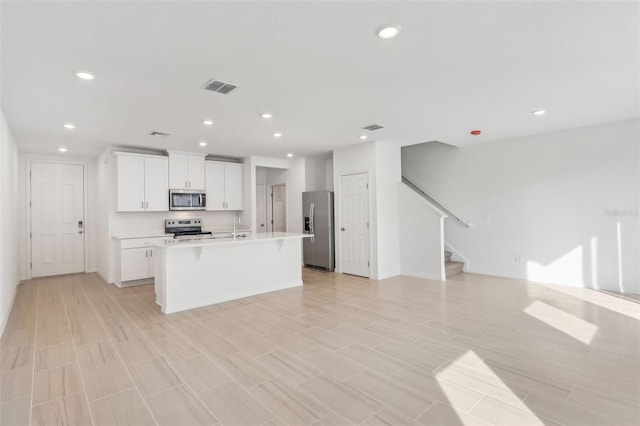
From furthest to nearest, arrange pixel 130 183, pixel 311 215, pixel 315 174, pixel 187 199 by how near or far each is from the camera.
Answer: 1. pixel 315 174
2. pixel 311 215
3. pixel 187 199
4. pixel 130 183

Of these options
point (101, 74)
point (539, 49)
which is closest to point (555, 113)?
point (539, 49)

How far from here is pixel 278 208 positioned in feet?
28.7

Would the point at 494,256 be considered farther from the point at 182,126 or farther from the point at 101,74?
the point at 101,74

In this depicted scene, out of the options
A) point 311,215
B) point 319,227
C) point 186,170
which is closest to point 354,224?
point 319,227

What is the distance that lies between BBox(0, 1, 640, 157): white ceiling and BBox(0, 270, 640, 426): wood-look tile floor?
2.52 m

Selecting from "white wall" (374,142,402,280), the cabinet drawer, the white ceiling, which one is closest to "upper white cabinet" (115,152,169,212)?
the cabinet drawer

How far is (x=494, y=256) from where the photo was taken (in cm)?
620

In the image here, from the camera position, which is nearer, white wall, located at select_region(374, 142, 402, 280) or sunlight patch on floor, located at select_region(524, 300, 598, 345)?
sunlight patch on floor, located at select_region(524, 300, 598, 345)

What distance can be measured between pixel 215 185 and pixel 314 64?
4871 millimetres

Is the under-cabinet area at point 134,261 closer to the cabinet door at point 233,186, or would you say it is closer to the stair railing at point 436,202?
the cabinet door at point 233,186

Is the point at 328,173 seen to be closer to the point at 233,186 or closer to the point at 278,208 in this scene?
the point at 278,208

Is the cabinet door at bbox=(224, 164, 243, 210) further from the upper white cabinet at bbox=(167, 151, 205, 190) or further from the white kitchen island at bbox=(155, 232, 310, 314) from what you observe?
the white kitchen island at bbox=(155, 232, 310, 314)

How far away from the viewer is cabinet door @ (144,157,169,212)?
6.06 meters

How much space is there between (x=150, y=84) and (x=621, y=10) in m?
3.69
